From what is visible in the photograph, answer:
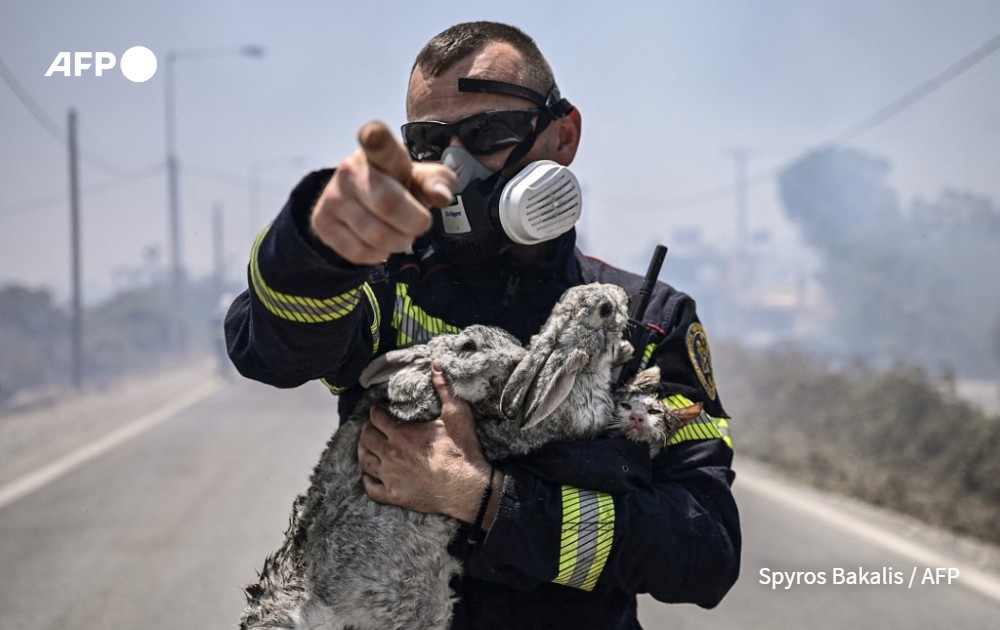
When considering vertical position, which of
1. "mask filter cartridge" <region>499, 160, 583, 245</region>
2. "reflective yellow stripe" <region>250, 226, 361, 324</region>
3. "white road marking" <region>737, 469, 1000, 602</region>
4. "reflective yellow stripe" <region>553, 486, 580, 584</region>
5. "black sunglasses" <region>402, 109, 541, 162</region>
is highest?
"black sunglasses" <region>402, 109, 541, 162</region>

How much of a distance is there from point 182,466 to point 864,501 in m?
8.82

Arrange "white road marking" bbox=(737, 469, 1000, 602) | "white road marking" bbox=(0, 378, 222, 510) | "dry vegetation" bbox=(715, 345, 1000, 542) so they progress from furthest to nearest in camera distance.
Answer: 1. "dry vegetation" bbox=(715, 345, 1000, 542)
2. "white road marking" bbox=(0, 378, 222, 510)
3. "white road marking" bbox=(737, 469, 1000, 602)

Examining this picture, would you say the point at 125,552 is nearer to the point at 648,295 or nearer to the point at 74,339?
the point at 648,295

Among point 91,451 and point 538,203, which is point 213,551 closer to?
point 91,451

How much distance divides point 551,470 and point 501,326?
492 mm

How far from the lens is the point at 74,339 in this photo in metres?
19.2

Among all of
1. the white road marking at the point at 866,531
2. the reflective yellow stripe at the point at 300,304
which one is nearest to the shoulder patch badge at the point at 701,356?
the reflective yellow stripe at the point at 300,304

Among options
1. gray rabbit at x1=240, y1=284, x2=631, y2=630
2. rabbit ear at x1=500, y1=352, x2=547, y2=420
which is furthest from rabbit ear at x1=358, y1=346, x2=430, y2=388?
rabbit ear at x1=500, y1=352, x2=547, y2=420

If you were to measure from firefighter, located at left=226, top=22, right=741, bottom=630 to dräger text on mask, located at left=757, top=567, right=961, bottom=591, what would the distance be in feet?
16.8

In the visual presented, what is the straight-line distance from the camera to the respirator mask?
2457 millimetres

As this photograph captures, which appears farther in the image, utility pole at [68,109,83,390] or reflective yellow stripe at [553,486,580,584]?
utility pole at [68,109,83,390]

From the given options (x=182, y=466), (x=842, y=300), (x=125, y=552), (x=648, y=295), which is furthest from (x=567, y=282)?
(x=842, y=300)

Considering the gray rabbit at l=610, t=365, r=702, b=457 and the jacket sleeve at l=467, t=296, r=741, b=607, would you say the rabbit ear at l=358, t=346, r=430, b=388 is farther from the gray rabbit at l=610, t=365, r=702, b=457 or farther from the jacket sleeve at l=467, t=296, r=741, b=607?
the gray rabbit at l=610, t=365, r=702, b=457

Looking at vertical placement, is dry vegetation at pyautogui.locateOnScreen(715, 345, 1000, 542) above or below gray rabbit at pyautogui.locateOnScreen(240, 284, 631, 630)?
below
